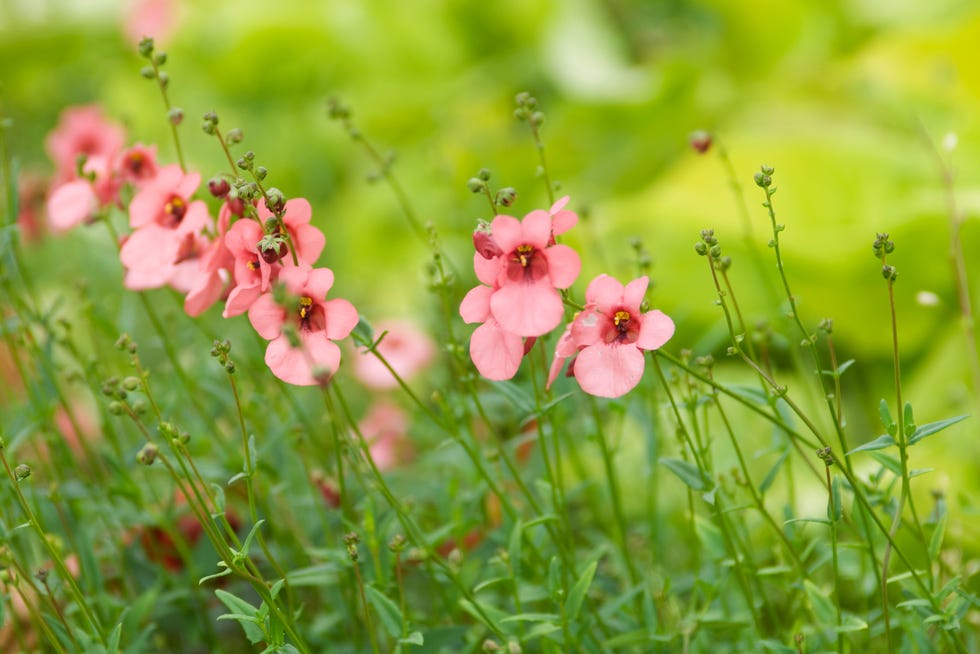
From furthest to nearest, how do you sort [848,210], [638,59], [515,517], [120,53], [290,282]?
[120,53] < [638,59] < [848,210] < [515,517] < [290,282]

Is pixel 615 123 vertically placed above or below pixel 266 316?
above

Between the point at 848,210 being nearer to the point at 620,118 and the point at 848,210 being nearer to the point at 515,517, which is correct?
the point at 620,118

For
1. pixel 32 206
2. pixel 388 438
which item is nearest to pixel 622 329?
pixel 388 438

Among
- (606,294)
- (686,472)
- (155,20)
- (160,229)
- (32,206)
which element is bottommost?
(686,472)

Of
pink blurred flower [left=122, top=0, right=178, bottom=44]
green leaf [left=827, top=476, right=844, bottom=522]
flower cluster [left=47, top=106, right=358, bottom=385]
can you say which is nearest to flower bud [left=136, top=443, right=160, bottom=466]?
flower cluster [left=47, top=106, right=358, bottom=385]

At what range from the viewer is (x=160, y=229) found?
0.64 metres

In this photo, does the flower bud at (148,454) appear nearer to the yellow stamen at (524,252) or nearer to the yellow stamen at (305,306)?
the yellow stamen at (305,306)

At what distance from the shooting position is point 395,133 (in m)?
2.07

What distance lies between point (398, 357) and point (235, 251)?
85 cm

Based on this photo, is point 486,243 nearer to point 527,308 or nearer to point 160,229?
point 527,308

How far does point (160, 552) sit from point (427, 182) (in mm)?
1139

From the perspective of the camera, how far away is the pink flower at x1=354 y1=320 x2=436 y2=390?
4.30ft

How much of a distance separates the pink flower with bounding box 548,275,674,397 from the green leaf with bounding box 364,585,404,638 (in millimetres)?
185

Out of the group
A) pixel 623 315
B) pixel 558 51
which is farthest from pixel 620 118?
pixel 623 315
